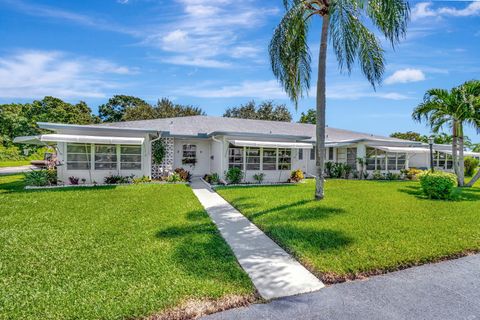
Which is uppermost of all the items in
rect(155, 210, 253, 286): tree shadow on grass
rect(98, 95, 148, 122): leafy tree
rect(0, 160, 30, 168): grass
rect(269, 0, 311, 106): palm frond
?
rect(98, 95, 148, 122): leafy tree

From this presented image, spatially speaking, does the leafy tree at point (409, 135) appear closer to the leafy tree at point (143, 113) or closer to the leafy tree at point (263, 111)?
the leafy tree at point (263, 111)

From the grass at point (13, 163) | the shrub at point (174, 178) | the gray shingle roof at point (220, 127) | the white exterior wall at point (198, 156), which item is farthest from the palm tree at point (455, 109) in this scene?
the grass at point (13, 163)

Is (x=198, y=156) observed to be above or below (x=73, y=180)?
above

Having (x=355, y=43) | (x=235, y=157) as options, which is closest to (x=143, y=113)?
(x=235, y=157)

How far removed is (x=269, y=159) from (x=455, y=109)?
1301 cm

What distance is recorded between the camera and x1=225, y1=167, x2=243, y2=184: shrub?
17.6 meters

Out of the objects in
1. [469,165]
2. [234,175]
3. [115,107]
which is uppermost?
[115,107]

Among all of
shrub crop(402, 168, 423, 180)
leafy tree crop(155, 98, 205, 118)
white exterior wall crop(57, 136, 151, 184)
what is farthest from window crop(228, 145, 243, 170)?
leafy tree crop(155, 98, 205, 118)

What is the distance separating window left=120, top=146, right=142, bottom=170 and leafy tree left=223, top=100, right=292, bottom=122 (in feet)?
102

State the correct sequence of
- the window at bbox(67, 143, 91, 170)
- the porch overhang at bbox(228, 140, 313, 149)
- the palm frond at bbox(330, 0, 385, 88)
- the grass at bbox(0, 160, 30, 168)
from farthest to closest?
the grass at bbox(0, 160, 30, 168) → the porch overhang at bbox(228, 140, 313, 149) → the window at bbox(67, 143, 91, 170) → the palm frond at bbox(330, 0, 385, 88)

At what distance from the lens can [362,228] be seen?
7961 millimetres

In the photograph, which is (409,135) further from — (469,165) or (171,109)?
(171,109)

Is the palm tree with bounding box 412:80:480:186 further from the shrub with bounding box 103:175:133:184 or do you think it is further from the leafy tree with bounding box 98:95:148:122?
the leafy tree with bounding box 98:95:148:122

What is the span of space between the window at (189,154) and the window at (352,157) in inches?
556
